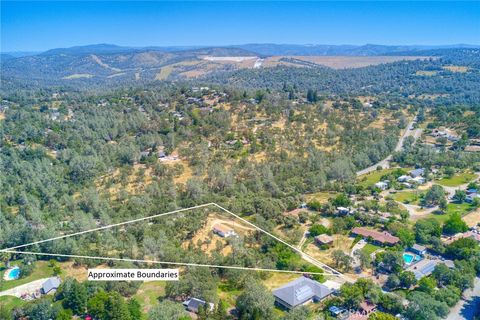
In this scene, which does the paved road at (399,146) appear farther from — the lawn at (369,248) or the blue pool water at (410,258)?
the blue pool water at (410,258)

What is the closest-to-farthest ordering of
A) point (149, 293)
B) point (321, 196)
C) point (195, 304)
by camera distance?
point (195, 304) < point (149, 293) < point (321, 196)

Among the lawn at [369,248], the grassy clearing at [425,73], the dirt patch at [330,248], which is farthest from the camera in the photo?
the grassy clearing at [425,73]

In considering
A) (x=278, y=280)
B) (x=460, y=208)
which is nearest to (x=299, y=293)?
(x=278, y=280)

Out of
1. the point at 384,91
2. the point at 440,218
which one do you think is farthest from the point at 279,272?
the point at 384,91

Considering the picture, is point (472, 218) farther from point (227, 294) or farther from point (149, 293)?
point (149, 293)

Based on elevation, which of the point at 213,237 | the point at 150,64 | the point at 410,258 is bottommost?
the point at 410,258

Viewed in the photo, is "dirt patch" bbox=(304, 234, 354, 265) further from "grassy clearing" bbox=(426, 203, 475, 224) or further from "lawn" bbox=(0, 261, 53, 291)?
"lawn" bbox=(0, 261, 53, 291)

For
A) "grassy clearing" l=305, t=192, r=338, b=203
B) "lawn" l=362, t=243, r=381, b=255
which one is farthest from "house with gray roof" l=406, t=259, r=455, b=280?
"grassy clearing" l=305, t=192, r=338, b=203

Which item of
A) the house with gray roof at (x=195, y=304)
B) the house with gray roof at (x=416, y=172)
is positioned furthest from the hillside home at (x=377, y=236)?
the house with gray roof at (x=416, y=172)
